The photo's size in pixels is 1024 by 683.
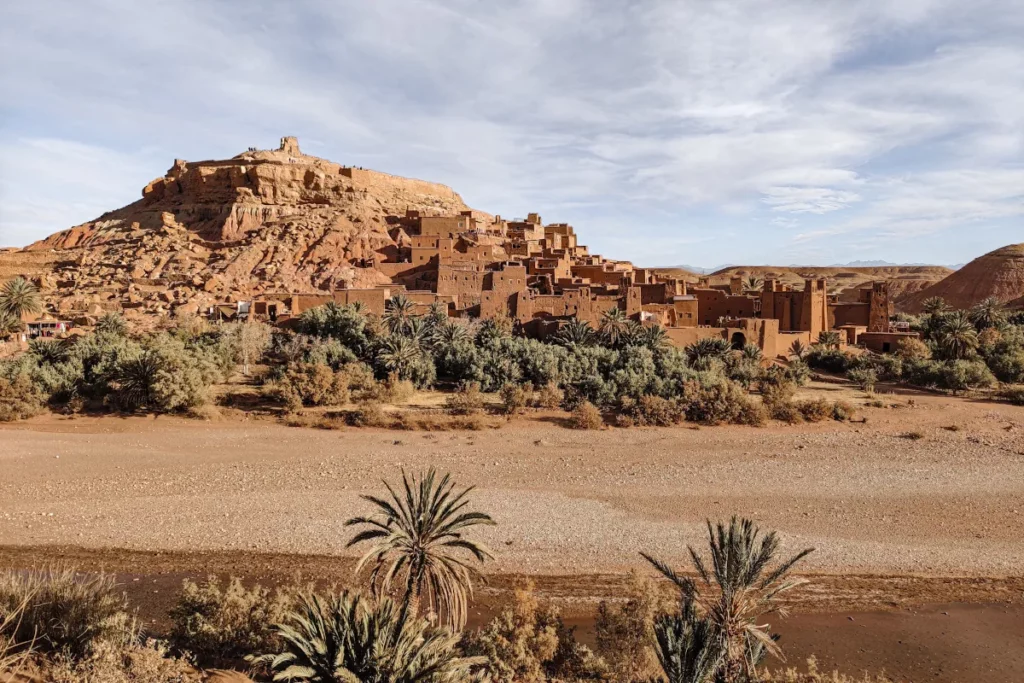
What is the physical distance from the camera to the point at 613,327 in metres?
23.8

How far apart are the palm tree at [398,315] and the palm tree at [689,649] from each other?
58.0 feet

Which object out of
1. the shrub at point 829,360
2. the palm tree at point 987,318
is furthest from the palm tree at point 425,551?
the palm tree at point 987,318

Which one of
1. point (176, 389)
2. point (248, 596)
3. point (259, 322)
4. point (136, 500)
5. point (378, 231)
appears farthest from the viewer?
point (378, 231)

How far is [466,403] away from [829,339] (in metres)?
18.8

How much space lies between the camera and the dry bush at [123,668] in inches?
215

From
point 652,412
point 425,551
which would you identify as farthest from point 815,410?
point 425,551

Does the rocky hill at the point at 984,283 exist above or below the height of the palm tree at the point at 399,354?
above

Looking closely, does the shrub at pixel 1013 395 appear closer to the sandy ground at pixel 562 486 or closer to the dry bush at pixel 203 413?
the sandy ground at pixel 562 486

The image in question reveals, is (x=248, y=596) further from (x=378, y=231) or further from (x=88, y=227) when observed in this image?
(x=88, y=227)

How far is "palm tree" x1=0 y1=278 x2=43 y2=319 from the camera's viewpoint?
23.5 metres

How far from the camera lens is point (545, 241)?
127ft

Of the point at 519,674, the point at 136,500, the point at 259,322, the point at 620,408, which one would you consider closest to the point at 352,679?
the point at 519,674

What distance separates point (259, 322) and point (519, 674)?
71.7ft

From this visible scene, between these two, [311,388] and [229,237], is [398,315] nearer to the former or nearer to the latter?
[311,388]
